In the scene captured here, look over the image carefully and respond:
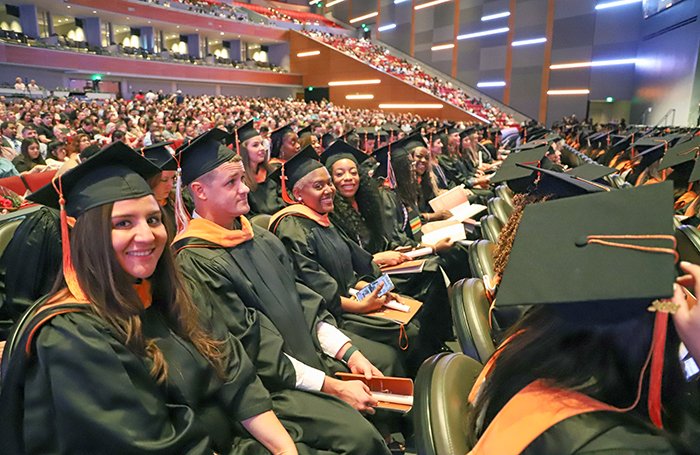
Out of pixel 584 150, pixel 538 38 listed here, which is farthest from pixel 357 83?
pixel 584 150

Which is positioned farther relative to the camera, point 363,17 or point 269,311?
point 363,17

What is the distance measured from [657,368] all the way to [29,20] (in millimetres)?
31054

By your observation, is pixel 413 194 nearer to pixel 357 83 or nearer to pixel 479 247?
pixel 479 247

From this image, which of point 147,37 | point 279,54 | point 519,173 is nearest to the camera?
point 519,173

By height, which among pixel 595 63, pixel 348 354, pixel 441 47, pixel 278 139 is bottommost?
pixel 348 354

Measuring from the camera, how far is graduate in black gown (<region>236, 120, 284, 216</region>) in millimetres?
4863

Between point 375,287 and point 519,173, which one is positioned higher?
point 519,173

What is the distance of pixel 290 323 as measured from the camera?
7.50 feet

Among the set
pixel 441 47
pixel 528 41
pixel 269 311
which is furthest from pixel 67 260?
pixel 441 47

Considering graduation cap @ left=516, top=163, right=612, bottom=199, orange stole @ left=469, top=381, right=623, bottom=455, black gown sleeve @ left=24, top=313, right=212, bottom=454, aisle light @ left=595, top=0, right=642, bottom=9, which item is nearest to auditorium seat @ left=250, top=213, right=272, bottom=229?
graduation cap @ left=516, top=163, right=612, bottom=199

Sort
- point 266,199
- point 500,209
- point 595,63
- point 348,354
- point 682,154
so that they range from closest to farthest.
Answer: point 348,354
point 500,209
point 682,154
point 266,199
point 595,63

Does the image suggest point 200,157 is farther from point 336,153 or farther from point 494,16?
point 494,16

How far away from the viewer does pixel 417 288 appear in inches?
143

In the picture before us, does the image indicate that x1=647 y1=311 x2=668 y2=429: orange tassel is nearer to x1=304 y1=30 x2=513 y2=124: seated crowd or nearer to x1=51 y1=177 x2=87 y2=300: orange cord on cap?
x1=51 y1=177 x2=87 y2=300: orange cord on cap
